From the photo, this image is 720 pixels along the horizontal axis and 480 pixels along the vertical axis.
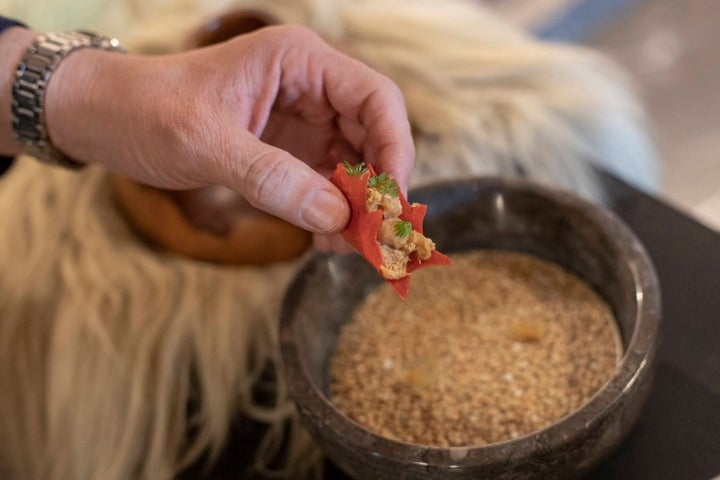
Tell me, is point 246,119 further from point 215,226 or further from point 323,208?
point 215,226

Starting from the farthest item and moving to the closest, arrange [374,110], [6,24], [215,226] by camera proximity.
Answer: [215,226], [6,24], [374,110]

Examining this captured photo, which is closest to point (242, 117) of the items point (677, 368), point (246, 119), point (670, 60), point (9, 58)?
point (246, 119)

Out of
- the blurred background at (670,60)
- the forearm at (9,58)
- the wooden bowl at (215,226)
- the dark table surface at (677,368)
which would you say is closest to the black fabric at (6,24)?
the forearm at (9,58)

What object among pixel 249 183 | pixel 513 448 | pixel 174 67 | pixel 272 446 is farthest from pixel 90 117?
pixel 513 448

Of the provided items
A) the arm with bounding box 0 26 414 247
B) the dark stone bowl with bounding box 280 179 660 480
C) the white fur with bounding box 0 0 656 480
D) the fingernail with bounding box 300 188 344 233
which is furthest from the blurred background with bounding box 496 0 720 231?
the fingernail with bounding box 300 188 344 233

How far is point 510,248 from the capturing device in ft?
2.59

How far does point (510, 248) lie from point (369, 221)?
0.29 metres

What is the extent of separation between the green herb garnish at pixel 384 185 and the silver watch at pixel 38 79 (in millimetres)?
336

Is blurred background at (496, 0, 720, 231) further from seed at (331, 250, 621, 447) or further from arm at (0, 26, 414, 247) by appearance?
arm at (0, 26, 414, 247)

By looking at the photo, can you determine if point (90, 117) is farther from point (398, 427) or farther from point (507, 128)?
point (507, 128)

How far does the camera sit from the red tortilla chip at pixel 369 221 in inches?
21.0

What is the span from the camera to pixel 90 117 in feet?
2.26

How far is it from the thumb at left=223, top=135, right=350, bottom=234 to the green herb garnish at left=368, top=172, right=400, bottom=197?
0.08 ft

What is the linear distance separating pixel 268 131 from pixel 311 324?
0.18 metres
